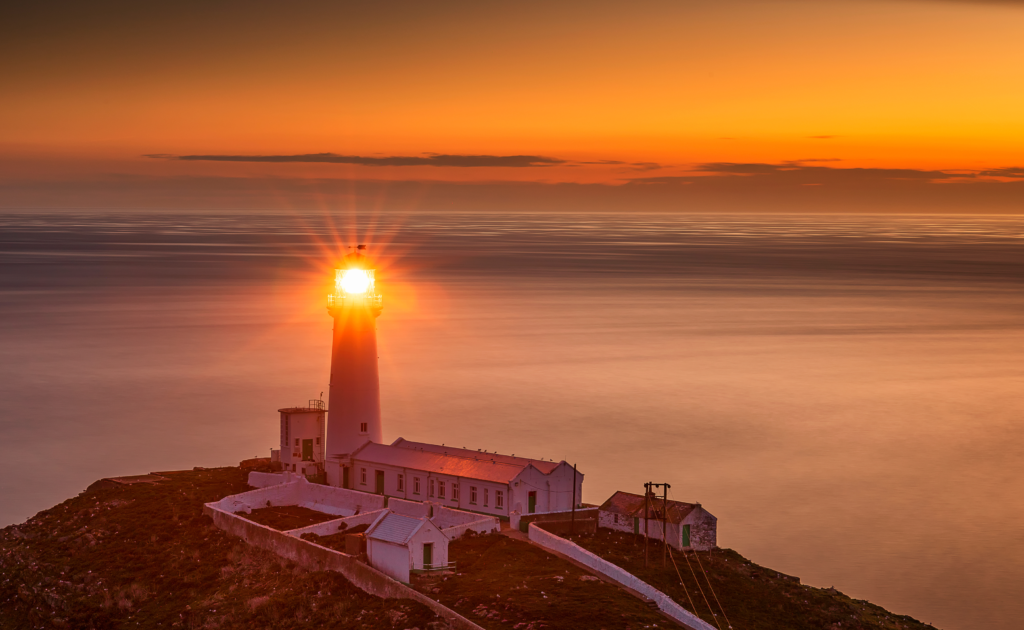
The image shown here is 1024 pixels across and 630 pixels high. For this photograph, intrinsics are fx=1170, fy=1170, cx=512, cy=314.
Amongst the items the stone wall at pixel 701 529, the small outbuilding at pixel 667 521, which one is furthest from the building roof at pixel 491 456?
the stone wall at pixel 701 529

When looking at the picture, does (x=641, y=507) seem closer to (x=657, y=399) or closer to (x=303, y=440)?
(x=303, y=440)

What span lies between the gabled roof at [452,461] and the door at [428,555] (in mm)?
4603

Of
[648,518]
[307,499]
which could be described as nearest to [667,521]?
[648,518]

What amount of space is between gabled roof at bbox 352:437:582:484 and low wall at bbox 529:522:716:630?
232 cm

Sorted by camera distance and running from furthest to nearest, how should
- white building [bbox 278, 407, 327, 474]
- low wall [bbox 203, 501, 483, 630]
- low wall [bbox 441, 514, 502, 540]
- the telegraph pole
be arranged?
1. white building [bbox 278, 407, 327, 474]
2. low wall [bbox 441, 514, 502, 540]
3. the telegraph pole
4. low wall [bbox 203, 501, 483, 630]

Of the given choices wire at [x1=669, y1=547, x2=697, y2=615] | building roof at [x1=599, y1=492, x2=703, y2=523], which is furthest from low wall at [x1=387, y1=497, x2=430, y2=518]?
wire at [x1=669, y1=547, x2=697, y2=615]

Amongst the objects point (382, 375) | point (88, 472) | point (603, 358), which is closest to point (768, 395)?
point (603, 358)

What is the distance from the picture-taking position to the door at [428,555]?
1084 inches

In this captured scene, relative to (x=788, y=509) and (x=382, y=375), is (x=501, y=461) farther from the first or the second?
(x=382, y=375)

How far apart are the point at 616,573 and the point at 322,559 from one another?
732 centimetres

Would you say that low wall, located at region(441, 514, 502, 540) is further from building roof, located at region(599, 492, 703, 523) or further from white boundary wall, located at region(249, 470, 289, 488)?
white boundary wall, located at region(249, 470, 289, 488)

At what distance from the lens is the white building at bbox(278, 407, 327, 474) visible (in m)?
37.4

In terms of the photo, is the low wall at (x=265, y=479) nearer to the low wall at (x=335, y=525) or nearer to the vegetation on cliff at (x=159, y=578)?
the vegetation on cliff at (x=159, y=578)

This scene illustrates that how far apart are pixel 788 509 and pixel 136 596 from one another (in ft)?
79.3
